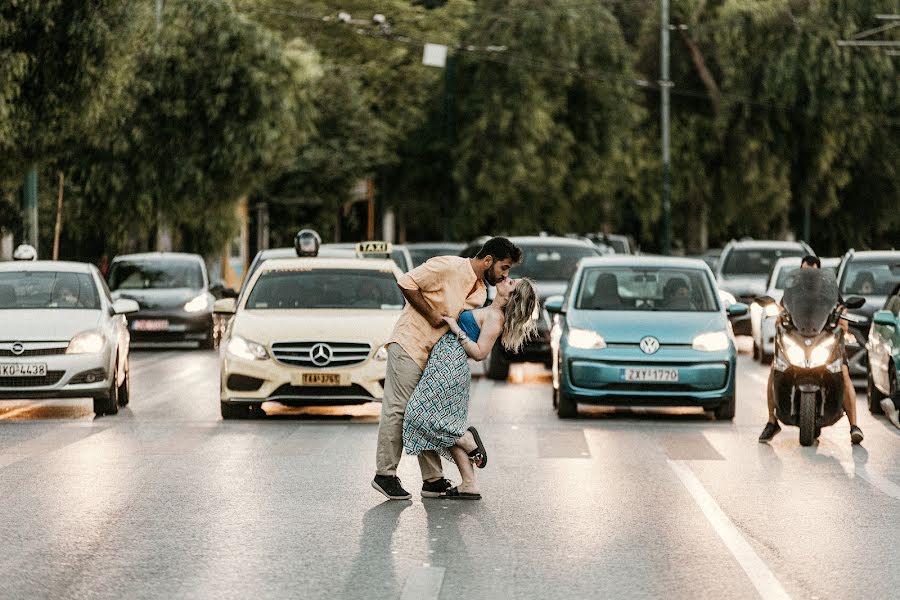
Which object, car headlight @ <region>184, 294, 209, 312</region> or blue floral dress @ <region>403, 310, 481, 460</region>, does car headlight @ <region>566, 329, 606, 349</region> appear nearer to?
blue floral dress @ <region>403, 310, 481, 460</region>

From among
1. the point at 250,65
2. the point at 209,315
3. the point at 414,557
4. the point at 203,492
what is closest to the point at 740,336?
the point at 209,315

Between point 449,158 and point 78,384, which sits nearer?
point 78,384

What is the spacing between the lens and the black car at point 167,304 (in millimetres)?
29875

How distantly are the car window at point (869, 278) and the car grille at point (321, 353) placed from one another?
748cm

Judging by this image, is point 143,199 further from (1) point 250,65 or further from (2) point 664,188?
(2) point 664,188

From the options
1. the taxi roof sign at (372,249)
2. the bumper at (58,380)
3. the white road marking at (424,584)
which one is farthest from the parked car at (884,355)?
the white road marking at (424,584)

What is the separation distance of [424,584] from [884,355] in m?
10.0

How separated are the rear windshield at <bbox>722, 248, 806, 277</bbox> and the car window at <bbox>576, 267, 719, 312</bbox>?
42.5 feet

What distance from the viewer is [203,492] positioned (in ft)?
39.1

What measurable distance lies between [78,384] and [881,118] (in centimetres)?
Result: 3909

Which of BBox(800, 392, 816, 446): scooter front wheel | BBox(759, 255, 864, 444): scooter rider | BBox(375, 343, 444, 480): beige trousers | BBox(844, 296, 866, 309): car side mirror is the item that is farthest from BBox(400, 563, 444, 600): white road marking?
BBox(844, 296, 866, 309): car side mirror

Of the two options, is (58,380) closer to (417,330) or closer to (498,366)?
(417,330)

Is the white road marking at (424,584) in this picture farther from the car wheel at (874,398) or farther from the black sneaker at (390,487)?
the car wheel at (874,398)

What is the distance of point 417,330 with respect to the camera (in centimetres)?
1152
